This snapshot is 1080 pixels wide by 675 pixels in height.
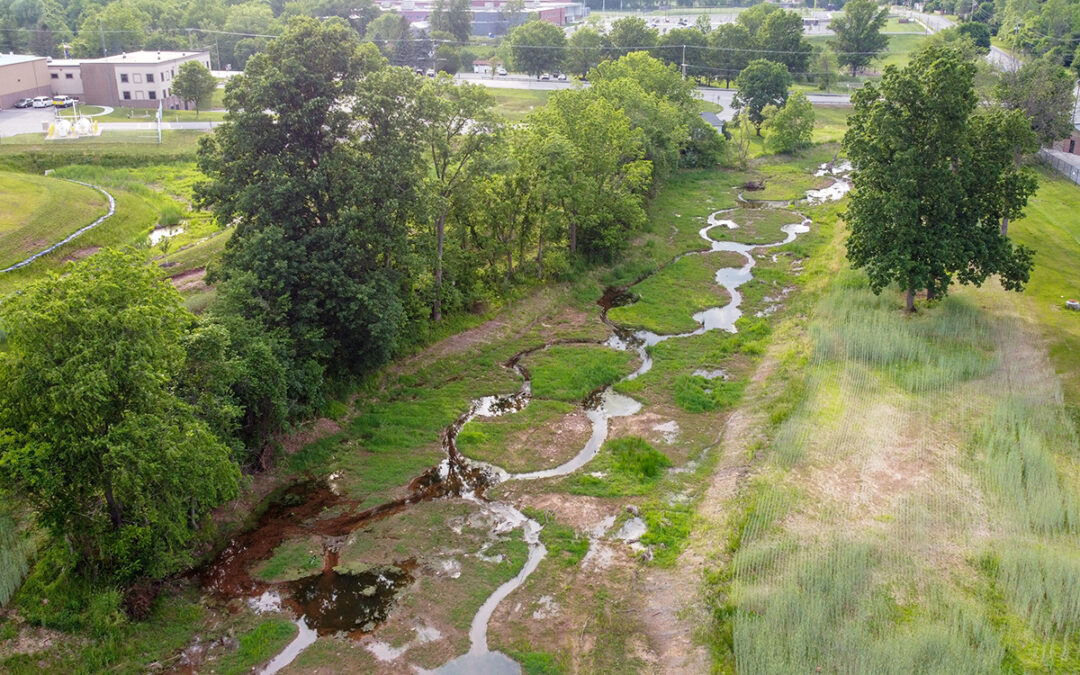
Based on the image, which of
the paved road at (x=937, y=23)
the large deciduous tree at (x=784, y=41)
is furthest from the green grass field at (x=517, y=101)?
the paved road at (x=937, y=23)

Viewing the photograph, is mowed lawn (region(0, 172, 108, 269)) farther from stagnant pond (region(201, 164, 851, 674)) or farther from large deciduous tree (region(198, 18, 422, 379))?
stagnant pond (region(201, 164, 851, 674))

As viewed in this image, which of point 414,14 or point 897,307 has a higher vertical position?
point 414,14

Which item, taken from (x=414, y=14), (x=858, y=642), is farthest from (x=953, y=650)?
(x=414, y=14)

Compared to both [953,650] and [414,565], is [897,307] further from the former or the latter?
[414,565]

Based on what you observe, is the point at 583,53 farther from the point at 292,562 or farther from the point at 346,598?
the point at 346,598

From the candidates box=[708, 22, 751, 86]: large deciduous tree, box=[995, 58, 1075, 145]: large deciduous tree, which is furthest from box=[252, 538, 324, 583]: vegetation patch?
box=[708, 22, 751, 86]: large deciduous tree

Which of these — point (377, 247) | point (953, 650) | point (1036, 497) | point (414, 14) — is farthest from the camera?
point (414, 14)

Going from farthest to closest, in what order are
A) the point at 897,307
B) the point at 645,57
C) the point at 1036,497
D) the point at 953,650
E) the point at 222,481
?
the point at 645,57
the point at 897,307
the point at 1036,497
the point at 222,481
the point at 953,650

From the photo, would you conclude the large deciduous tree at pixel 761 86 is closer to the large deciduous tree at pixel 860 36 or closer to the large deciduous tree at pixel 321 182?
the large deciduous tree at pixel 860 36
